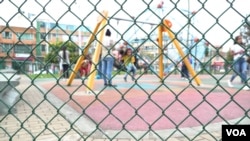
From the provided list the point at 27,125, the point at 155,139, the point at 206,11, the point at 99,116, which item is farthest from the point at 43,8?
the point at 99,116

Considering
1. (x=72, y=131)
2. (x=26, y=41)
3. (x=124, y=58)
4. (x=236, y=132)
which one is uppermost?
(x=26, y=41)

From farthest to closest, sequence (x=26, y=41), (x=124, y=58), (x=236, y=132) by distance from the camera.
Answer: (x=124, y=58) < (x=26, y=41) < (x=236, y=132)

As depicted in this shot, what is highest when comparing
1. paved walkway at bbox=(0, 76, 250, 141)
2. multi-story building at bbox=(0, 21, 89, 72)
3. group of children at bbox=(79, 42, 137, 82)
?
multi-story building at bbox=(0, 21, 89, 72)

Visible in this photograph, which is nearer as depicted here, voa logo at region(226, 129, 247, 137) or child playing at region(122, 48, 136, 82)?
voa logo at region(226, 129, 247, 137)

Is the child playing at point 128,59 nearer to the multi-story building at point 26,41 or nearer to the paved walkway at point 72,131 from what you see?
the multi-story building at point 26,41

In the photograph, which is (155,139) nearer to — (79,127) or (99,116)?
(79,127)

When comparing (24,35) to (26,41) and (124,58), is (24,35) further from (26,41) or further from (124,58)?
(124,58)

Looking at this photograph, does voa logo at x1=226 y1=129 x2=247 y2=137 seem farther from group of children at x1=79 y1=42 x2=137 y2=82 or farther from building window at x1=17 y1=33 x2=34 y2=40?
building window at x1=17 y1=33 x2=34 y2=40

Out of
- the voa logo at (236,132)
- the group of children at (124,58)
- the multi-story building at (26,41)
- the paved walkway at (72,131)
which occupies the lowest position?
the paved walkway at (72,131)

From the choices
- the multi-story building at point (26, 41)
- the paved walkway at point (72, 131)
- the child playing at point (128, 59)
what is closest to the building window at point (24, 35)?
the multi-story building at point (26, 41)

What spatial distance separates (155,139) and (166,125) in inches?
24.5

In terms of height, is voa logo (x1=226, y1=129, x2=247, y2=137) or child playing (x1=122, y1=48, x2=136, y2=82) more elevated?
child playing (x1=122, y1=48, x2=136, y2=82)

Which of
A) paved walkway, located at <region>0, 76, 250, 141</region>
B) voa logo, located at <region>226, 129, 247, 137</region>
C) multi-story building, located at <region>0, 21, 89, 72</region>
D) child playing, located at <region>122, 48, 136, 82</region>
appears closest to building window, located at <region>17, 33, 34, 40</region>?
multi-story building, located at <region>0, 21, 89, 72</region>

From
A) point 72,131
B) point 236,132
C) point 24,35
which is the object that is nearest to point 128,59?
point 24,35
